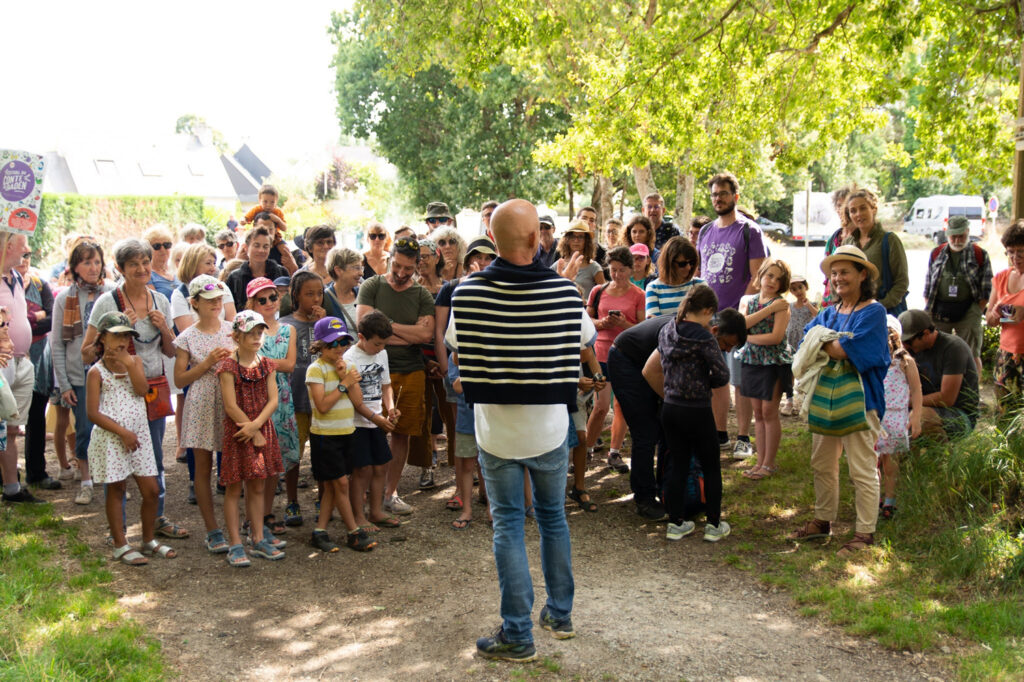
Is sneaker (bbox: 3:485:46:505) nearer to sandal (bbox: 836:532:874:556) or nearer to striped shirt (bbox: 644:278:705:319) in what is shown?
striped shirt (bbox: 644:278:705:319)

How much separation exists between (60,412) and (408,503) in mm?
3382

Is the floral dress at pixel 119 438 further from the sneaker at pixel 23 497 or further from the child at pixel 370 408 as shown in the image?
the sneaker at pixel 23 497

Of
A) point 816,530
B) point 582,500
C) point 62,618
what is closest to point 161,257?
point 62,618

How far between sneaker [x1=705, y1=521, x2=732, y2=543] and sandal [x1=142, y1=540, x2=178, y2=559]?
11.9 ft

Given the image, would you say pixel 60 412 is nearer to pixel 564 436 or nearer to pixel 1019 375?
pixel 564 436

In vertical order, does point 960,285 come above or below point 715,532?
above

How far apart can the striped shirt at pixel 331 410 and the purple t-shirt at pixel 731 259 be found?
3916mm

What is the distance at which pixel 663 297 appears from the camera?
23.5 ft

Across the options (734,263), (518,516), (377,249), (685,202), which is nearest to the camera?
(518,516)

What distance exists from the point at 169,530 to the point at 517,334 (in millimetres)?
3534

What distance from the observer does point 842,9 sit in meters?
9.46

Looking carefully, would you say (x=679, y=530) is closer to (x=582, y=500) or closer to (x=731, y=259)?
(x=582, y=500)

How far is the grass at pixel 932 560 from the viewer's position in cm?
443

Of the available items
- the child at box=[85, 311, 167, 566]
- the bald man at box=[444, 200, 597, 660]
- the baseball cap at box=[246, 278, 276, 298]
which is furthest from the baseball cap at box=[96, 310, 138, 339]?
the bald man at box=[444, 200, 597, 660]
